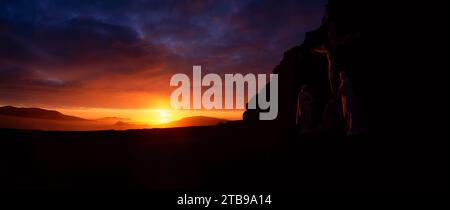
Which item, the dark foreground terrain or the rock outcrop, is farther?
the rock outcrop

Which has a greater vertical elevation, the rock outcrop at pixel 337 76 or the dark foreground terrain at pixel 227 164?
the rock outcrop at pixel 337 76

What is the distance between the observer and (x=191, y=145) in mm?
8625

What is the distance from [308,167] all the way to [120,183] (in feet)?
13.8

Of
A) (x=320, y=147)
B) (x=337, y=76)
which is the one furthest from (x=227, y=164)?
(x=337, y=76)

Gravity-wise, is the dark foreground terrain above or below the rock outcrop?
below

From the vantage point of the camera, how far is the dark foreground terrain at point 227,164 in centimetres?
493

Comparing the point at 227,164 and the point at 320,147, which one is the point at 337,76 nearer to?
the point at 320,147

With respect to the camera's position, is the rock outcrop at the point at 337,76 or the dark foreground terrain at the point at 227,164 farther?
the rock outcrop at the point at 337,76

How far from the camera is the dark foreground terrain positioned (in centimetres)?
493

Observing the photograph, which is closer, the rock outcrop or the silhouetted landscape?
the silhouetted landscape

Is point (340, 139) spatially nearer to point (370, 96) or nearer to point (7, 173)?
point (370, 96)

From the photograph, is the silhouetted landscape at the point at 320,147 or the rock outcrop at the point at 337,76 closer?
the silhouetted landscape at the point at 320,147

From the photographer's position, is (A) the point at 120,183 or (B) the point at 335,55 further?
(B) the point at 335,55
